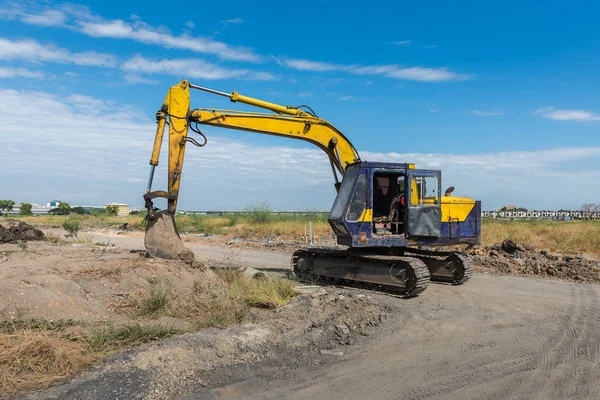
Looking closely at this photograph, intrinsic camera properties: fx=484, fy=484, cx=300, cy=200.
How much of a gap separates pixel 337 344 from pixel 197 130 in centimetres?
612

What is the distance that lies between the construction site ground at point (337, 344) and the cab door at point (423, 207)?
1.42 meters

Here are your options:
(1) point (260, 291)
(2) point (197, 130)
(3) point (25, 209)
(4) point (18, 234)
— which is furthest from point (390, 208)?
(3) point (25, 209)

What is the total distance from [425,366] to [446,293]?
202 inches

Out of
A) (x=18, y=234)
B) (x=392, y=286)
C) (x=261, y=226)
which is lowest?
(x=392, y=286)

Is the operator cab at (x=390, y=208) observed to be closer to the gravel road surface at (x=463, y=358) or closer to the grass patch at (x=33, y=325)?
the gravel road surface at (x=463, y=358)

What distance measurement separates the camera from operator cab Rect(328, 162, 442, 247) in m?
10.8

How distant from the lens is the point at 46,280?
7.77 meters

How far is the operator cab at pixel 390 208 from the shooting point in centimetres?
1080

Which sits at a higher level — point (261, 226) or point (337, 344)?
point (261, 226)

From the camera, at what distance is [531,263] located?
47.5ft

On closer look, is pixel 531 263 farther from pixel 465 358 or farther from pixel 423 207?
pixel 465 358

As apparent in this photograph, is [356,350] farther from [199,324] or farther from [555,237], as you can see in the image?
[555,237]

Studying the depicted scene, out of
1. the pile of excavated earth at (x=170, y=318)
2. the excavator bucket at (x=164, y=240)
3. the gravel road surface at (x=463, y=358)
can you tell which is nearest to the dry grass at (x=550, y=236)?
the gravel road surface at (x=463, y=358)

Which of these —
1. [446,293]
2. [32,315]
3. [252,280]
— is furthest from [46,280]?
[446,293]
